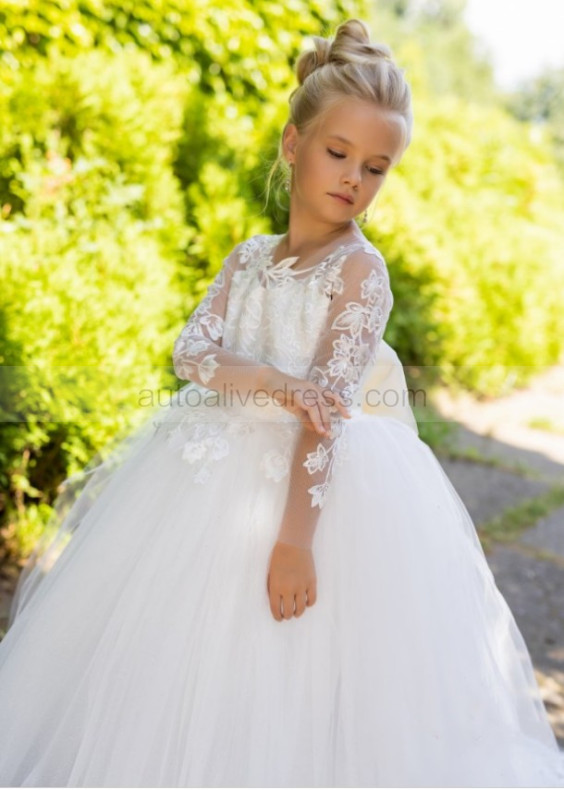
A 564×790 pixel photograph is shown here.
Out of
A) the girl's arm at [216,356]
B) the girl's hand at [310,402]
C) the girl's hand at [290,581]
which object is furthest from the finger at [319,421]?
the girl's hand at [290,581]

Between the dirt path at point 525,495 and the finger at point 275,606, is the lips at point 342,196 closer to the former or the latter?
the finger at point 275,606

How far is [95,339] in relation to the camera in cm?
316

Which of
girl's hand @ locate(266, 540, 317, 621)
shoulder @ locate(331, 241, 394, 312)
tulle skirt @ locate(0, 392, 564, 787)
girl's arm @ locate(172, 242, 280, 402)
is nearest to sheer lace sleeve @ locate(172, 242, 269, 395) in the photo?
girl's arm @ locate(172, 242, 280, 402)

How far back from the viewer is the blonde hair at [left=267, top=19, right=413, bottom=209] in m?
1.97

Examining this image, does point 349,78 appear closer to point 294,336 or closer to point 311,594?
point 294,336

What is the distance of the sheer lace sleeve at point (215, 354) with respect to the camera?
6.47 ft

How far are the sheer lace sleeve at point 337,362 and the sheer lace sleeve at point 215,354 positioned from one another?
15 centimetres

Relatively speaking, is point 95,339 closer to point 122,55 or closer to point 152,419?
point 152,419

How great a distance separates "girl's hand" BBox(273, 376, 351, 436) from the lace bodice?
30 millimetres

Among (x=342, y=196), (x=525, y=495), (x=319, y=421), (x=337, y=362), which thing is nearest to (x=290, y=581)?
(x=319, y=421)

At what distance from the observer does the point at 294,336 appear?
205 centimetres

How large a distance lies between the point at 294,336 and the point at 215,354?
0.64 feet

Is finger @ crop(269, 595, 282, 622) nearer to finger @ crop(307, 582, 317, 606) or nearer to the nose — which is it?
finger @ crop(307, 582, 317, 606)

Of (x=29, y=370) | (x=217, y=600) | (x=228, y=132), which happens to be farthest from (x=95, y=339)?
(x=228, y=132)
